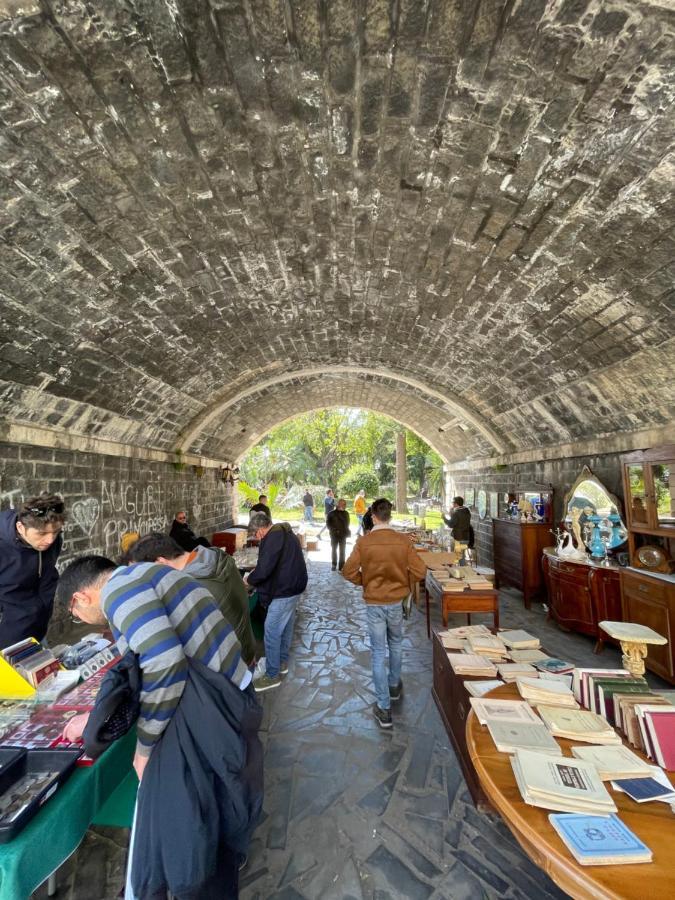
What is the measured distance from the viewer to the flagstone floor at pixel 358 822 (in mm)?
2566

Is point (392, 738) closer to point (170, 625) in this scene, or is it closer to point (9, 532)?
point (170, 625)

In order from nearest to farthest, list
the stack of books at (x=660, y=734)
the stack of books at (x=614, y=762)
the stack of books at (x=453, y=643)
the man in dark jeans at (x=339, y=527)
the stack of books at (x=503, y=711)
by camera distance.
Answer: the stack of books at (x=614, y=762) < the stack of books at (x=660, y=734) < the stack of books at (x=503, y=711) < the stack of books at (x=453, y=643) < the man in dark jeans at (x=339, y=527)

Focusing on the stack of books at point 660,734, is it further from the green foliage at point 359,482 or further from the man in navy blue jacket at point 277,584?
the green foliage at point 359,482

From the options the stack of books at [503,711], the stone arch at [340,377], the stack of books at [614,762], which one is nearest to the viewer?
the stack of books at [614,762]

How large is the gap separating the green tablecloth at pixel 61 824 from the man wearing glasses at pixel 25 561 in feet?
6.09

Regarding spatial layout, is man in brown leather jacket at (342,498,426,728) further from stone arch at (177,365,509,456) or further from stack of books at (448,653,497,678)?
stone arch at (177,365,509,456)

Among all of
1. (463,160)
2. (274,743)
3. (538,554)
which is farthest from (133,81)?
(538,554)

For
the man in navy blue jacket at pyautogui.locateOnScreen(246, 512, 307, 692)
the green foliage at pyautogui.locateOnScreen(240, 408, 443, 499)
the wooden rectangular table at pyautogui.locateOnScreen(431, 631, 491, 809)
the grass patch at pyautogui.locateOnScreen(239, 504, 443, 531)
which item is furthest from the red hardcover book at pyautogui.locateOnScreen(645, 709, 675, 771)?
the green foliage at pyautogui.locateOnScreen(240, 408, 443, 499)

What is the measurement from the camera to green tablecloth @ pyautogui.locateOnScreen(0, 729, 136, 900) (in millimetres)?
1656

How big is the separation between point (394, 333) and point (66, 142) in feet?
18.8

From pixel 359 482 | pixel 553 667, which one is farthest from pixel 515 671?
pixel 359 482

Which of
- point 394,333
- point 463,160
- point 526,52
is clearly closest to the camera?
point 526,52

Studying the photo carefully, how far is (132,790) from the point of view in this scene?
2.52m

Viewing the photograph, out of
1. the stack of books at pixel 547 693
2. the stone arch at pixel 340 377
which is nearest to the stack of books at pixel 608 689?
the stack of books at pixel 547 693
